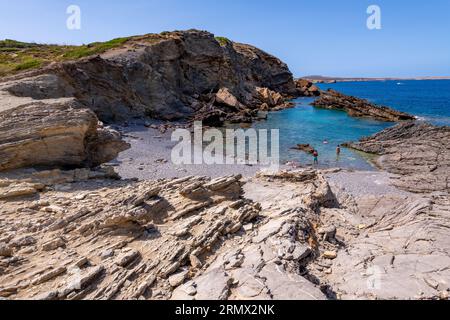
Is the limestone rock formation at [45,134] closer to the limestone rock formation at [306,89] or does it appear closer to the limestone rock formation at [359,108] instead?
the limestone rock formation at [359,108]

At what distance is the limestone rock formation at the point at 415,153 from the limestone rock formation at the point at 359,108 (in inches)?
834

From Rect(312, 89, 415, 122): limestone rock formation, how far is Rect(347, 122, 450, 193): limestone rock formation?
21177mm

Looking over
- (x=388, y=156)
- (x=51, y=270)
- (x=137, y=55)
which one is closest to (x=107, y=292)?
(x=51, y=270)

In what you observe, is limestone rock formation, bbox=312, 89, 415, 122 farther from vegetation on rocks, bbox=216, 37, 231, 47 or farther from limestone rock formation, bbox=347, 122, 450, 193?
vegetation on rocks, bbox=216, 37, 231, 47

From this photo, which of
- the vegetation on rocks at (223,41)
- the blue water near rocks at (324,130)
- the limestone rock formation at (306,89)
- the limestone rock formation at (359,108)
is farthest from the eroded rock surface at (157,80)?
the limestone rock formation at (306,89)

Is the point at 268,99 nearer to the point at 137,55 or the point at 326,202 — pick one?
the point at 137,55

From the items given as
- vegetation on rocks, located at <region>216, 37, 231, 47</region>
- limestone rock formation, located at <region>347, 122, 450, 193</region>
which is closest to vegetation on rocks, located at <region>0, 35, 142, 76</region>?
vegetation on rocks, located at <region>216, 37, 231, 47</region>

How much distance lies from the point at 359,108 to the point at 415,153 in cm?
3921

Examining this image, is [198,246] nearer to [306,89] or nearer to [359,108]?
[359,108]

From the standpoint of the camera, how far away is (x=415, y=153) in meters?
31.2

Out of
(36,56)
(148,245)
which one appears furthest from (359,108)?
(148,245)

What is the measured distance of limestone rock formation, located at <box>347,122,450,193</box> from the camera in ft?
76.7
